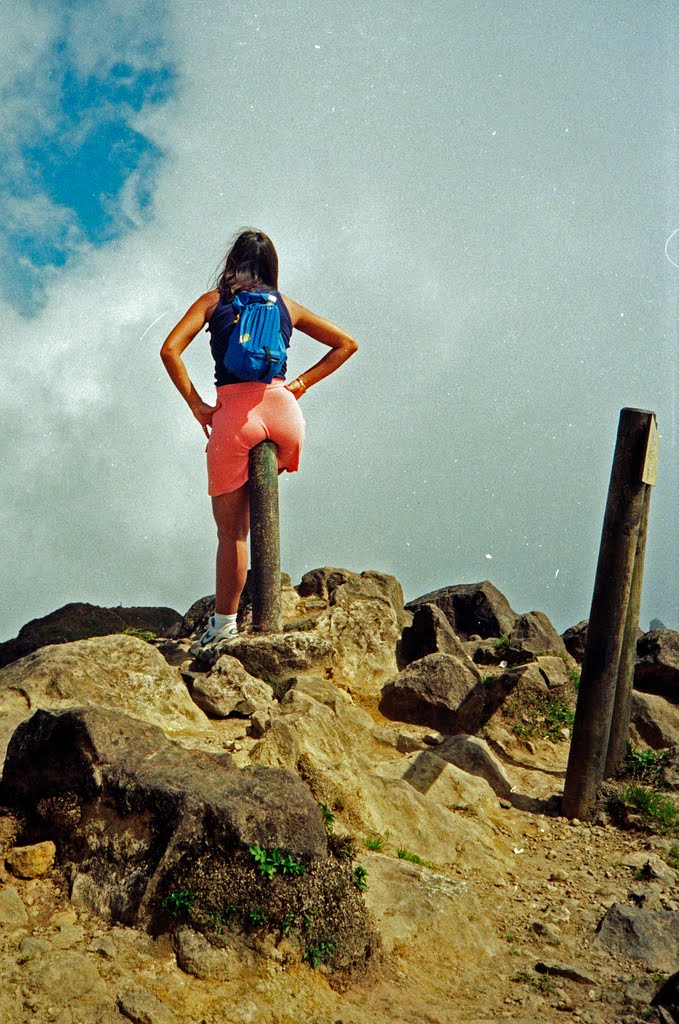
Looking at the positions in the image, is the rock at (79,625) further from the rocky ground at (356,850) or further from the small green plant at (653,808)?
the small green plant at (653,808)

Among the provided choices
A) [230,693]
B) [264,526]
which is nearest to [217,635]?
[264,526]

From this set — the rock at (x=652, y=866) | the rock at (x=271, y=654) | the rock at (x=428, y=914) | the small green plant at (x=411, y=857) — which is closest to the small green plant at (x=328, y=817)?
the rock at (x=428, y=914)

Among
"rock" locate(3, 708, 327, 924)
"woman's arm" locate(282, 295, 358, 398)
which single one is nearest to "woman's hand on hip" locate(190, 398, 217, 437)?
"woman's arm" locate(282, 295, 358, 398)

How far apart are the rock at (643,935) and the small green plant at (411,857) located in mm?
1156

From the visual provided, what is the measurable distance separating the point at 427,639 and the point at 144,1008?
7.45m

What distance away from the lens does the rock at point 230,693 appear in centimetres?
787

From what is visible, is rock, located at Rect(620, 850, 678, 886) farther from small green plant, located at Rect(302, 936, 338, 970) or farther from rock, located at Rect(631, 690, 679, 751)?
small green plant, located at Rect(302, 936, 338, 970)

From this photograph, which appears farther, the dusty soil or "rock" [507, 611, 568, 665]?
"rock" [507, 611, 568, 665]

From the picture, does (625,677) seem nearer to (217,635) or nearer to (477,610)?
(217,635)

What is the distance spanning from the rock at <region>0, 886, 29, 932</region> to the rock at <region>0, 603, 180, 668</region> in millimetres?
7296

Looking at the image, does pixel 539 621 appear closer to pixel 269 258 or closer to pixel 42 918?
pixel 269 258

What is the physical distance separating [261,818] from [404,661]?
22.4ft

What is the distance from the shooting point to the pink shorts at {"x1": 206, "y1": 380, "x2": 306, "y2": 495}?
897 centimetres

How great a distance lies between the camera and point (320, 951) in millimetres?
4633
